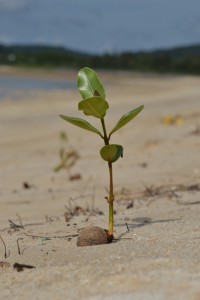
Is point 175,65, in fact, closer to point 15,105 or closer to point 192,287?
point 15,105

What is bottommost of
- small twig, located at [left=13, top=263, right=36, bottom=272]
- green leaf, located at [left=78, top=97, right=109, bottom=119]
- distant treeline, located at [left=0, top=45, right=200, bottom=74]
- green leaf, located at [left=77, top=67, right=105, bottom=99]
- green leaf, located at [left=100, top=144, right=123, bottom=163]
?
small twig, located at [left=13, top=263, right=36, bottom=272]

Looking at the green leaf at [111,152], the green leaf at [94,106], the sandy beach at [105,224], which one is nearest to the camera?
the sandy beach at [105,224]

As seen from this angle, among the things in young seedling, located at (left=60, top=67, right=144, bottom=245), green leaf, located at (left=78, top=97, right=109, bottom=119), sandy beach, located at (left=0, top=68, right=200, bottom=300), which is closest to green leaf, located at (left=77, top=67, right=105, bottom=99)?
young seedling, located at (left=60, top=67, right=144, bottom=245)

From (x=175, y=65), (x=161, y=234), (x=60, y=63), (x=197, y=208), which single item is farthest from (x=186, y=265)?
(x=60, y=63)

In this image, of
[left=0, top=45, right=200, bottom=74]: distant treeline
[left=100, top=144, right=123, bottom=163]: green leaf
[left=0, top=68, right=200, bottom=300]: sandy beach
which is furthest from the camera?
[left=0, top=45, right=200, bottom=74]: distant treeline

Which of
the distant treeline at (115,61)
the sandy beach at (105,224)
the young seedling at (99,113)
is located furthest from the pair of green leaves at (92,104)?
the distant treeline at (115,61)

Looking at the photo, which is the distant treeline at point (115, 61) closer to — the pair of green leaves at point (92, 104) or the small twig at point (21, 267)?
the pair of green leaves at point (92, 104)

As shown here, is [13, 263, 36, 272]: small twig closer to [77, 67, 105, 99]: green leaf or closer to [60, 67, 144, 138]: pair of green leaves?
[60, 67, 144, 138]: pair of green leaves

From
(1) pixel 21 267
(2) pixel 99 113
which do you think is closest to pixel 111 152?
(2) pixel 99 113

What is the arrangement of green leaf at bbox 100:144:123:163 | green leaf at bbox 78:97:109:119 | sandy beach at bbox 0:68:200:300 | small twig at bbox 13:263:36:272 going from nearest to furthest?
sandy beach at bbox 0:68:200:300
small twig at bbox 13:263:36:272
green leaf at bbox 78:97:109:119
green leaf at bbox 100:144:123:163
